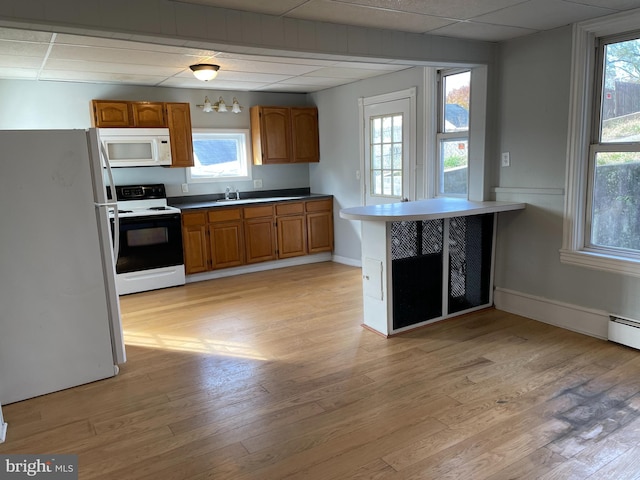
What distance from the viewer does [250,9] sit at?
2.72m

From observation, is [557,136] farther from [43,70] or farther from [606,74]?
[43,70]

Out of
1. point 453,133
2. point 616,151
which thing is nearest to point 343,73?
point 453,133

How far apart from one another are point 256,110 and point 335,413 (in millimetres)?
4260

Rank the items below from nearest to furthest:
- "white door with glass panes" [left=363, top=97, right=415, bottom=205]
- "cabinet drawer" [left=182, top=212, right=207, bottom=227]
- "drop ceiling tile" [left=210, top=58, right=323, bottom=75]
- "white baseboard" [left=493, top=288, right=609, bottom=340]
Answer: "white baseboard" [left=493, top=288, right=609, bottom=340] → "drop ceiling tile" [left=210, top=58, right=323, bottom=75] → "white door with glass panes" [left=363, top=97, right=415, bottom=205] → "cabinet drawer" [left=182, top=212, right=207, bottom=227]

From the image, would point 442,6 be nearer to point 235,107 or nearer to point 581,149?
point 581,149

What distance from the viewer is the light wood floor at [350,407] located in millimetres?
2115

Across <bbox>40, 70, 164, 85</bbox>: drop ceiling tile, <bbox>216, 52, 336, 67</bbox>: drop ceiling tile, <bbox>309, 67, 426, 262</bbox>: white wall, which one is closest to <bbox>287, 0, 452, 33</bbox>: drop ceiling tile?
<bbox>216, 52, 336, 67</bbox>: drop ceiling tile

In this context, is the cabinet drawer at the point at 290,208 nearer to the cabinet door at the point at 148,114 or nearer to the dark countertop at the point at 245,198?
the dark countertop at the point at 245,198

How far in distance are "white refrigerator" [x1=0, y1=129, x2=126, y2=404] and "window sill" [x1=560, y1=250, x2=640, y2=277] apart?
10.6 ft

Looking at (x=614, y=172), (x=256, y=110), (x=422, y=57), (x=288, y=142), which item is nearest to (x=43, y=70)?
(x=256, y=110)

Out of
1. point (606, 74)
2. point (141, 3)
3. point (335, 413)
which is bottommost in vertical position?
point (335, 413)

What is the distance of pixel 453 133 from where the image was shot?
4.38m

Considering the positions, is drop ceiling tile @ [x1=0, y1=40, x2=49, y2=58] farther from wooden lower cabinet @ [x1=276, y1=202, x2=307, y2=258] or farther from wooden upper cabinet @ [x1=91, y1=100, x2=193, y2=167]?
wooden lower cabinet @ [x1=276, y1=202, x2=307, y2=258]

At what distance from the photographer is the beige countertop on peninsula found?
10.6 ft
